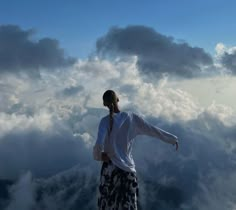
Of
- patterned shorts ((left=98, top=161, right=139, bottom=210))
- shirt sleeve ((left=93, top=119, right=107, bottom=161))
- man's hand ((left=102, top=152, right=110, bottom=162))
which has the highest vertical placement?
shirt sleeve ((left=93, top=119, right=107, bottom=161))

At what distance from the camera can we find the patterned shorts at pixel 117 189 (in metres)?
8.09

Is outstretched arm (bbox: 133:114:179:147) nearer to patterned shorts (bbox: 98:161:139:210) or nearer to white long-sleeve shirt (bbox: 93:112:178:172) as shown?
white long-sleeve shirt (bbox: 93:112:178:172)

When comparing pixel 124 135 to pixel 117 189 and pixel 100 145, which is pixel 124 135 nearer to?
pixel 100 145

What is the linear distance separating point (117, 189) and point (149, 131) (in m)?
1.07

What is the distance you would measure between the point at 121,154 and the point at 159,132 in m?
0.71

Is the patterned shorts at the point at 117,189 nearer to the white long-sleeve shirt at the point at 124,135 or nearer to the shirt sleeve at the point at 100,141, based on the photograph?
the white long-sleeve shirt at the point at 124,135

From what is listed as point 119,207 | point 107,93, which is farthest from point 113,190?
point 107,93

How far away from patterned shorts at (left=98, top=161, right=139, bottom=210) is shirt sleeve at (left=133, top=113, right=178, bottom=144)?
2.30 ft

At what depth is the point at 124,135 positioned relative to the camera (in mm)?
8180

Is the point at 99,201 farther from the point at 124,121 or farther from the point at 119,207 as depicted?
the point at 124,121

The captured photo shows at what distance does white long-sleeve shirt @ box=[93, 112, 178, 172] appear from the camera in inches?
318

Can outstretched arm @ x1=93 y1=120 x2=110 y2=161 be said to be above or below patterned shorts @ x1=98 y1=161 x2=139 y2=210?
above

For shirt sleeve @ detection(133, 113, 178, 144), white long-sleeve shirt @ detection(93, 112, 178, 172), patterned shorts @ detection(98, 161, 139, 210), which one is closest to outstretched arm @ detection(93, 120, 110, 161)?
white long-sleeve shirt @ detection(93, 112, 178, 172)

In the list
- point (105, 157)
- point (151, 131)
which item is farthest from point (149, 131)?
point (105, 157)
